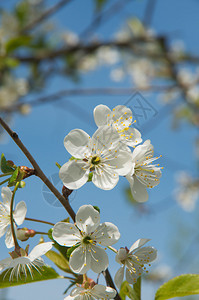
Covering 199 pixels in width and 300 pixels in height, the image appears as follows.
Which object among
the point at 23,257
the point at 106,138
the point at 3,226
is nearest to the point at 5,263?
the point at 23,257

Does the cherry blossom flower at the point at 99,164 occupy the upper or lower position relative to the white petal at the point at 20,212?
upper

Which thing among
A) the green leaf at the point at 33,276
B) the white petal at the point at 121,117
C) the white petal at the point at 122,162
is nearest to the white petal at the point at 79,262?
the green leaf at the point at 33,276

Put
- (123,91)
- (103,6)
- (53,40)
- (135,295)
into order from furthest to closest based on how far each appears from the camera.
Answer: (53,40), (103,6), (123,91), (135,295)

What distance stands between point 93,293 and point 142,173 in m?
0.32

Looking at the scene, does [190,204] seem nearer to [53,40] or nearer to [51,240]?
[53,40]

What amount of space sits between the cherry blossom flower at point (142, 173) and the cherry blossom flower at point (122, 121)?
1.1 inches

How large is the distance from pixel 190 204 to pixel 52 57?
351 centimetres

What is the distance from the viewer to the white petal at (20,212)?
77 cm

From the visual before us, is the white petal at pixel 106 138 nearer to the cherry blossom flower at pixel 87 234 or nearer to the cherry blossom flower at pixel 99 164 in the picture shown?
the cherry blossom flower at pixel 99 164

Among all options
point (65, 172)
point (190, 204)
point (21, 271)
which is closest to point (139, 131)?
point (65, 172)

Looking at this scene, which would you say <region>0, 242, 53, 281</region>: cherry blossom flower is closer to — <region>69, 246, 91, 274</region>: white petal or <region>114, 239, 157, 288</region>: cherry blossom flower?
<region>69, 246, 91, 274</region>: white petal

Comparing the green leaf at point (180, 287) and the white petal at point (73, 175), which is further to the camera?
the green leaf at point (180, 287)

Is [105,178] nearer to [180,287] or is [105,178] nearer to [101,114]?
[101,114]

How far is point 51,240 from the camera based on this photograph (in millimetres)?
773
